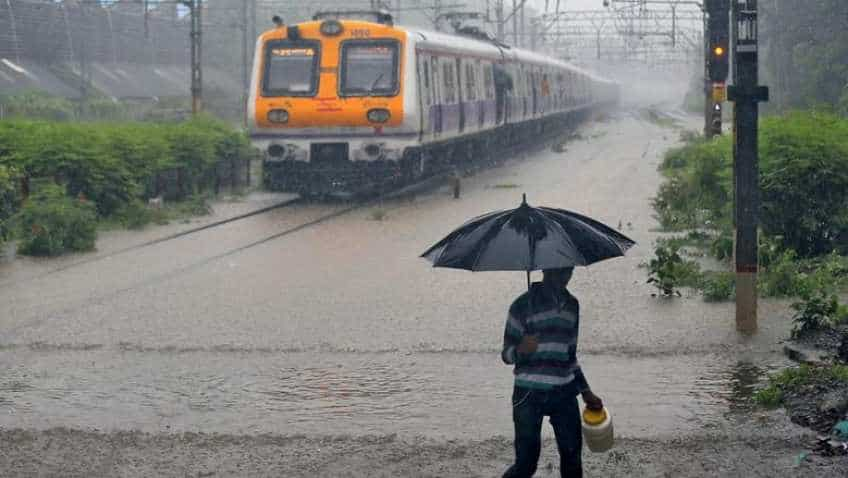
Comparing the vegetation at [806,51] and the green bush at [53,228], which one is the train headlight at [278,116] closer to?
the green bush at [53,228]

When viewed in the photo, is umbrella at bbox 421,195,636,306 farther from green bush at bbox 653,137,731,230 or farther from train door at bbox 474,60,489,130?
train door at bbox 474,60,489,130

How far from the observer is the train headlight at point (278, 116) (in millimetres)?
23219

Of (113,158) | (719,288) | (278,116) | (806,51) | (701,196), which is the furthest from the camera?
(806,51)

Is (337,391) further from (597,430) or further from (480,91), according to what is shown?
(480,91)

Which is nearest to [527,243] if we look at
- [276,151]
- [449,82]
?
[276,151]

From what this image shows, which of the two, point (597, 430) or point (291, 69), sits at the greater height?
point (291, 69)

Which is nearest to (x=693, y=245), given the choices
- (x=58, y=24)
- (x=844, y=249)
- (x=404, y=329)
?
(x=844, y=249)

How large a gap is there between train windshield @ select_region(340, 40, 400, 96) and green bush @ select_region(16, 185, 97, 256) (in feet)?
22.9

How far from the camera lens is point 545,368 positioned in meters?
5.74

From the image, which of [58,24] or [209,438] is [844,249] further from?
[58,24]

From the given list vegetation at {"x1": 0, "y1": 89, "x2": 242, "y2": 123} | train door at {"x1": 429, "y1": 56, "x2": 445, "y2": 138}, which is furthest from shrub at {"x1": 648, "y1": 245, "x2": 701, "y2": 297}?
vegetation at {"x1": 0, "y1": 89, "x2": 242, "y2": 123}

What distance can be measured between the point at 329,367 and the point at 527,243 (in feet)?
13.7

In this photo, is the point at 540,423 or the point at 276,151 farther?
the point at 276,151

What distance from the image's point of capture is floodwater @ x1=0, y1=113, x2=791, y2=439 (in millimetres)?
8344
